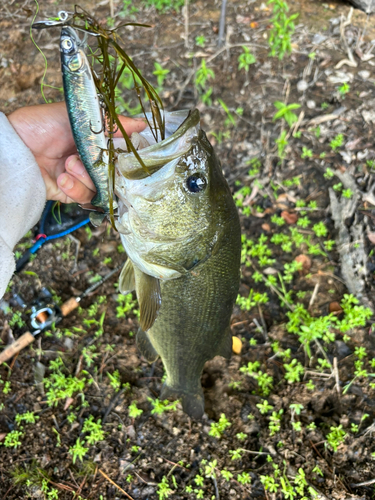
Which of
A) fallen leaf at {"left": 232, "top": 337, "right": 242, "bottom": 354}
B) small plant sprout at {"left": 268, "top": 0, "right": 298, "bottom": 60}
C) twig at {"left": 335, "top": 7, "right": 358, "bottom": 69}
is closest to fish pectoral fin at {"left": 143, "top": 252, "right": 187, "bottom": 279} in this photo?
fallen leaf at {"left": 232, "top": 337, "right": 242, "bottom": 354}

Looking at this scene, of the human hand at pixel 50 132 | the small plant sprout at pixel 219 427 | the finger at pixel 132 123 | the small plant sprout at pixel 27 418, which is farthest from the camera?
the small plant sprout at pixel 27 418

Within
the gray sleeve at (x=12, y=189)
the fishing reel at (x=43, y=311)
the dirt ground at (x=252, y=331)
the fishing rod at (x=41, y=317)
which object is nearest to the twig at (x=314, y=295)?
the dirt ground at (x=252, y=331)

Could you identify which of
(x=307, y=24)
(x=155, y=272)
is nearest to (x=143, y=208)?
(x=155, y=272)

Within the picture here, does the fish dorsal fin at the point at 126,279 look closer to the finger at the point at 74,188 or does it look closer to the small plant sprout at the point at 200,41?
the finger at the point at 74,188

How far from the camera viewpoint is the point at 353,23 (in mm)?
4680

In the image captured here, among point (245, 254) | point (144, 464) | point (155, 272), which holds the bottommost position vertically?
point (144, 464)

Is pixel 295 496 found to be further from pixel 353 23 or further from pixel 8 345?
pixel 353 23

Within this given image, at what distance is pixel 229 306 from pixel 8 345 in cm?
219

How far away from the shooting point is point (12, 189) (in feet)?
7.68

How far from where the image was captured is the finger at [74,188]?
223cm

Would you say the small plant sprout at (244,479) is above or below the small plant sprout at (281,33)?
below

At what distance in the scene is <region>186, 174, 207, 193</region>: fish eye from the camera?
183cm

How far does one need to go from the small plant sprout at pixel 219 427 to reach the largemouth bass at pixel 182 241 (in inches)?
23.9

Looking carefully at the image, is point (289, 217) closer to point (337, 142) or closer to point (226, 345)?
point (337, 142)
